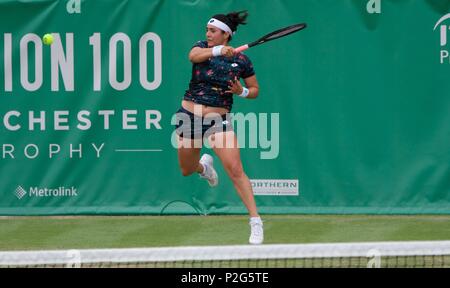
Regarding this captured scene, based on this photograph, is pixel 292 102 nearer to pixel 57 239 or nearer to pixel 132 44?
pixel 132 44

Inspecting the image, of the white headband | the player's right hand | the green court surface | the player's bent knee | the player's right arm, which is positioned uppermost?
the white headband

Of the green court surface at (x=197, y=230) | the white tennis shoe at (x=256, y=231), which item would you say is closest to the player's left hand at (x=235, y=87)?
the white tennis shoe at (x=256, y=231)

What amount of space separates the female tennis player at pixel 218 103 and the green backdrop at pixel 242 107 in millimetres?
1622

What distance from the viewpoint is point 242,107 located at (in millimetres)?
10094

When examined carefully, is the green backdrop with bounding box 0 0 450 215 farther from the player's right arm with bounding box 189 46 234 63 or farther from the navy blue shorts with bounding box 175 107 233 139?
the player's right arm with bounding box 189 46 234 63

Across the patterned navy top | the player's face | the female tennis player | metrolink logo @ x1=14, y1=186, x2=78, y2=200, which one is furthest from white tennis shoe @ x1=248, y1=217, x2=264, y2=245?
metrolink logo @ x1=14, y1=186, x2=78, y2=200

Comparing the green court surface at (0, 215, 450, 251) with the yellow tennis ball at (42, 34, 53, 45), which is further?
the yellow tennis ball at (42, 34, 53, 45)

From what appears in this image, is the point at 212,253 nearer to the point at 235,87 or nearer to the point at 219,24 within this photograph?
the point at 235,87

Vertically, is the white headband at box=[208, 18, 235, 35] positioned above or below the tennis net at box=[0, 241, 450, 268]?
above

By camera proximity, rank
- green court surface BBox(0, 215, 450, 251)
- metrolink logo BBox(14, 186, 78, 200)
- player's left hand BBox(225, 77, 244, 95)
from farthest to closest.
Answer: metrolink logo BBox(14, 186, 78, 200) → green court surface BBox(0, 215, 450, 251) → player's left hand BBox(225, 77, 244, 95)

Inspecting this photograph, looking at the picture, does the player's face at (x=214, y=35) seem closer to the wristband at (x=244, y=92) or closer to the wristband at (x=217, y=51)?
the wristband at (x=217, y=51)

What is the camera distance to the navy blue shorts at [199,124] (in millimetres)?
8266

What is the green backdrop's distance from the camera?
32.9ft
